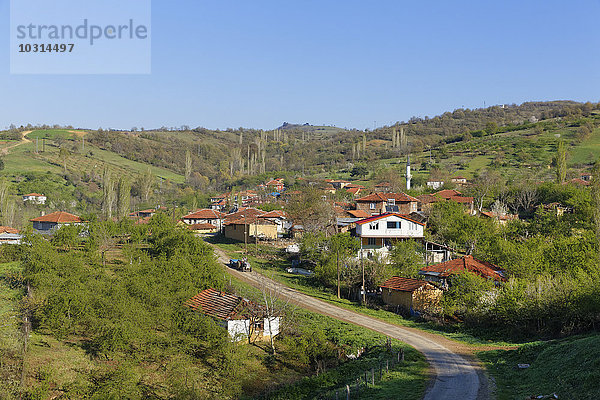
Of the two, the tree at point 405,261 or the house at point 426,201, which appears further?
the house at point 426,201

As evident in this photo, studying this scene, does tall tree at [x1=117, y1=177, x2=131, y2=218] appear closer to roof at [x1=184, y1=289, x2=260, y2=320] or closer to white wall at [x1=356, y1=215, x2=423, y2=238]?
white wall at [x1=356, y1=215, x2=423, y2=238]

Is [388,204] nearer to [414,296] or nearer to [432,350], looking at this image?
[414,296]

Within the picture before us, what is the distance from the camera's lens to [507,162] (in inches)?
4560

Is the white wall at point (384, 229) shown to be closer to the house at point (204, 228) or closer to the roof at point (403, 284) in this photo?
the roof at point (403, 284)

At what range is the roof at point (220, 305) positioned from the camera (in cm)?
2856

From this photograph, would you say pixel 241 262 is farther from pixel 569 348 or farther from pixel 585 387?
pixel 585 387

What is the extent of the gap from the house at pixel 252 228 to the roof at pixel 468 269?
991 inches

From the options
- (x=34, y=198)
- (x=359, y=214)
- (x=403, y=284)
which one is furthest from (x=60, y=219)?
(x=403, y=284)

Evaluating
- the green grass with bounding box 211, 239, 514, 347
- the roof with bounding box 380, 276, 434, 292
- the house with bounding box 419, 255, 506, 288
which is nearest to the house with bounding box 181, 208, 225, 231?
the green grass with bounding box 211, 239, 514, 347

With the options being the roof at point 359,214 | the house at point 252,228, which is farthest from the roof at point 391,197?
the house at point 252,228

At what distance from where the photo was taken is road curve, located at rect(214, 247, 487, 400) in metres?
17.7

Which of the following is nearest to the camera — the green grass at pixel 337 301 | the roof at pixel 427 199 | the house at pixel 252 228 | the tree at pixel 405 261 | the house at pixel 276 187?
the green grass at pixel 337 301

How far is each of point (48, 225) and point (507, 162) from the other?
93521mm

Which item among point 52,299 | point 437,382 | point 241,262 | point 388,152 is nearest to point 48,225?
point 241,262
